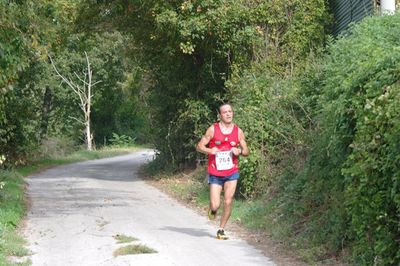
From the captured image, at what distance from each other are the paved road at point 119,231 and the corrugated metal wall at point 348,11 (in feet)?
24.0

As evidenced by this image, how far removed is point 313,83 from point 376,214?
22.9 feet

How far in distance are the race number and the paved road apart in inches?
45.9

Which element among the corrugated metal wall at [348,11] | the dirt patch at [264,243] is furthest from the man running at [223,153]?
the corrugated metal wall at [348,11]

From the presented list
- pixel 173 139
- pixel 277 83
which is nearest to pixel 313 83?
pixel 277 83

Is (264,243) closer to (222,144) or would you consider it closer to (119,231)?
(222,144)

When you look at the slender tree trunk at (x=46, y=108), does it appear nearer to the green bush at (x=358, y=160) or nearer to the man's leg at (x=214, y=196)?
the green bush at (x=358, y=160)

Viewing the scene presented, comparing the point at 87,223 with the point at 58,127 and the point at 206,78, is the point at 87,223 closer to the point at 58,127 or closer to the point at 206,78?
the point at 206,78

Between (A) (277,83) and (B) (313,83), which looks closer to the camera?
(B) (313,83)

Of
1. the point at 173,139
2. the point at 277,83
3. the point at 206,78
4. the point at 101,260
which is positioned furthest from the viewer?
the point at 173,139

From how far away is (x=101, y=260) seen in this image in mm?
8734

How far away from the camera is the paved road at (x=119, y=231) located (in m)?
8.82

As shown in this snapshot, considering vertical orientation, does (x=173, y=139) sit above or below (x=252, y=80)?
below

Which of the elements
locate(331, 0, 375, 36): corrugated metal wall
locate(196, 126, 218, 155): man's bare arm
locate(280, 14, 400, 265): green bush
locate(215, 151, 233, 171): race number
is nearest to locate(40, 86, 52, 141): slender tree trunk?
locate(331, 0, 375, 36): corrugated metal wall

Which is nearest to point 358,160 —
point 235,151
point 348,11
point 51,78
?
point 235,151
